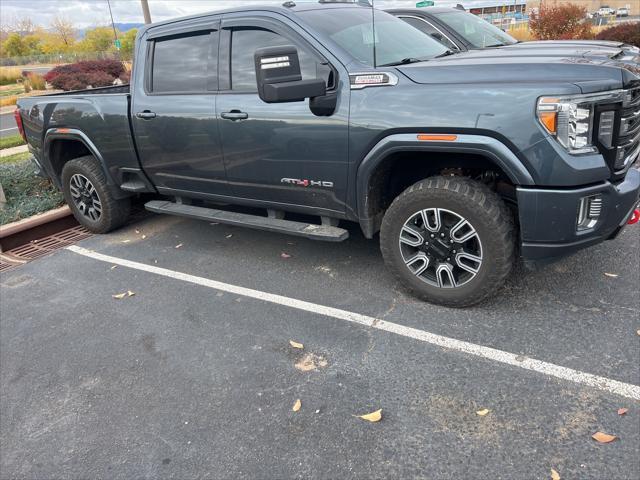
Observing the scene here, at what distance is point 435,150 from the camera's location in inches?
123

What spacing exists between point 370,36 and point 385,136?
1048 millimetres

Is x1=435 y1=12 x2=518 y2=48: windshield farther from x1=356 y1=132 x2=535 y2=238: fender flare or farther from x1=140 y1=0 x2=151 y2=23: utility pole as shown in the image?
x1=140 y1=0 x2=151 y2=23: utility pole

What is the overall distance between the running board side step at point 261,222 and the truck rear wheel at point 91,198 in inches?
26.8

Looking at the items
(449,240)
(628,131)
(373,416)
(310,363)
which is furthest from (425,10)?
(373,416)

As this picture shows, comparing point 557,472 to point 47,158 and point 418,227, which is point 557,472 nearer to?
point 418,227

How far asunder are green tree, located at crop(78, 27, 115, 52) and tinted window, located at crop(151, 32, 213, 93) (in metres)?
59.2

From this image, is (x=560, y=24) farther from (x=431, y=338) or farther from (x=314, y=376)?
(x=314, y=376)

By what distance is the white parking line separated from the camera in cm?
269

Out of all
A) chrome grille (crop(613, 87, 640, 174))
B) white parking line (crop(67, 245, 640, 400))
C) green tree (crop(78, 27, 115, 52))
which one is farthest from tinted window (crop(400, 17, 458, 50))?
green tree (crop(78, 27, 115, 52))

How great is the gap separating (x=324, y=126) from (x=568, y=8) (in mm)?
18911

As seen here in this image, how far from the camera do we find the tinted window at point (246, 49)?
3842 millimetres

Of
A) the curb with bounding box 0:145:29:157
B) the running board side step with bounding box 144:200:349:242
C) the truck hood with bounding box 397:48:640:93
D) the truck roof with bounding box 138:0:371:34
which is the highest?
the truck roof with bounding box 138:0:371:34

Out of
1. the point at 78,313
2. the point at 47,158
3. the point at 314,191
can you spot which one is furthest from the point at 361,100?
the point at 47,158

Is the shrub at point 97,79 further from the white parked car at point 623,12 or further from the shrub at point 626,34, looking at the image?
the white parked car at point 623,12
